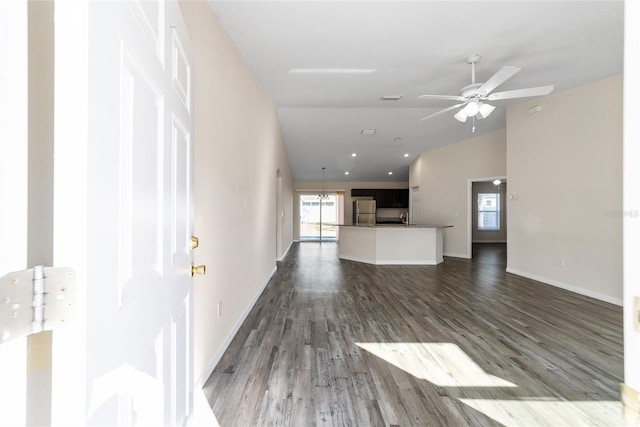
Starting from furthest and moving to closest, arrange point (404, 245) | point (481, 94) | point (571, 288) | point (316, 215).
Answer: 1. point (316, 215)
2. point (404, 245)
3. point (571, 288)
4. point (481, 94)

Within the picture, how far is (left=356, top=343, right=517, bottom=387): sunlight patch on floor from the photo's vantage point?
6.50ft

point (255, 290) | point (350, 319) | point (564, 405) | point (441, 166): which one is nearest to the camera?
point (564, 405)

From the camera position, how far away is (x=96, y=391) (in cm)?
49

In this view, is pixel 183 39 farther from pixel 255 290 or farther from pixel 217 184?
pixel 255 290

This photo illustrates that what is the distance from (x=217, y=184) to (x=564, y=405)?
2.87 m

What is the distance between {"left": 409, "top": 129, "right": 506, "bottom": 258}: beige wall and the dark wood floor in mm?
3273

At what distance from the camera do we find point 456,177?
7.33 metres

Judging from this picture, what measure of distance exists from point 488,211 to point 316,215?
22.0 ft

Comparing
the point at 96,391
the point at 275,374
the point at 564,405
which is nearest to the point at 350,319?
the point at 275,374

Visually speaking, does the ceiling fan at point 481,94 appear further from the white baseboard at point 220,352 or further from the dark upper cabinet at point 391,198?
the dark upper cabinet at point 391,198

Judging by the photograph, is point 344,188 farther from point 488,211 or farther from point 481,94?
point 481,94

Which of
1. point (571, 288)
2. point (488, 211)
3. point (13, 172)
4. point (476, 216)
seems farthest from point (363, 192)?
point (13, 172)
